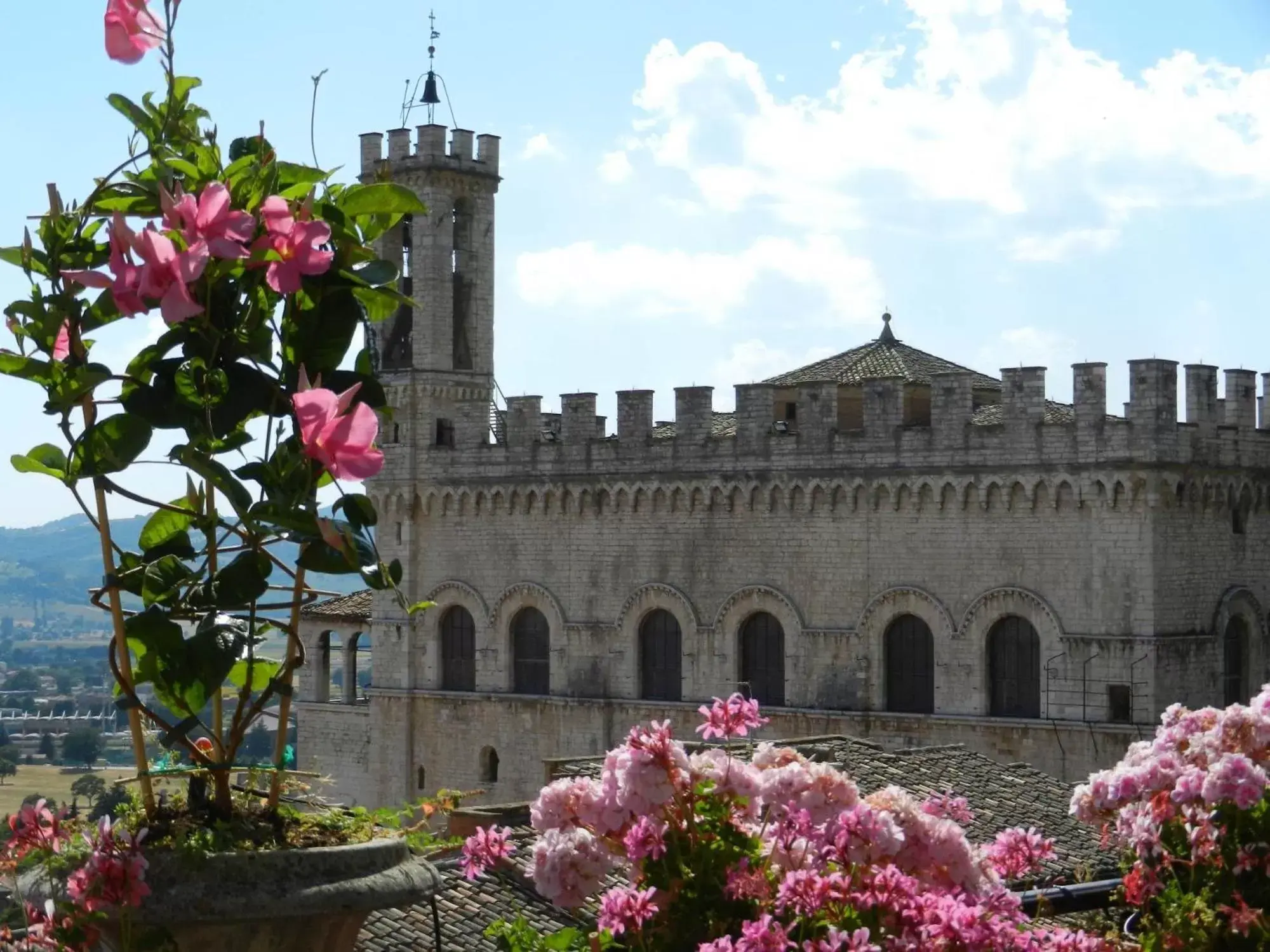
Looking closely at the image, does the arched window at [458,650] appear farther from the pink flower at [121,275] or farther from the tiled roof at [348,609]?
the pink flower at [121,275]

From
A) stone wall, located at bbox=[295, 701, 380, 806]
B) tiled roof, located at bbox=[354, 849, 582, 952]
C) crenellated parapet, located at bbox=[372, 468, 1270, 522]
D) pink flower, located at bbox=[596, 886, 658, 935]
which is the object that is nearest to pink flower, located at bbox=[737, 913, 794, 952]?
pink flower, located at bbox=[596, 886, 658, 935]

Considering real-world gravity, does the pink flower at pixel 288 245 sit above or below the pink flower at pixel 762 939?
above

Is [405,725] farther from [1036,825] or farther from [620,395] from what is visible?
[1036,825]

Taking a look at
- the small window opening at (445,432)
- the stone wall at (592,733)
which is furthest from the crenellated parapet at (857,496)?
the stone wall at (592,733)

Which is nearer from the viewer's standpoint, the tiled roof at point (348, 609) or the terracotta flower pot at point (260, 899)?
the terracotta flower pot at point (260, 899)

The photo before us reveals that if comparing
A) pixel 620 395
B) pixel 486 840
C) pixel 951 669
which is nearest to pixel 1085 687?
pixel 951 669

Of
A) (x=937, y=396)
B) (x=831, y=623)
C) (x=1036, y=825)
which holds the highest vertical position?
(x=937, y=396)

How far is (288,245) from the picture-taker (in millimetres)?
4625

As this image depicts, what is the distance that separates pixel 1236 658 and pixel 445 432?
13.6m

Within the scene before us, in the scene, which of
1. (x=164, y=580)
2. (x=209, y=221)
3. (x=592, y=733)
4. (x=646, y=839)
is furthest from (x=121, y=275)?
(x=592, y=733)

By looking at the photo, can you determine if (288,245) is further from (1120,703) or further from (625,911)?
(1120,703)

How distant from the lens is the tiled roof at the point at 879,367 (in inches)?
1297

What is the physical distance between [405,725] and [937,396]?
36.8ft

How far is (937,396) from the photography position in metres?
30.0
